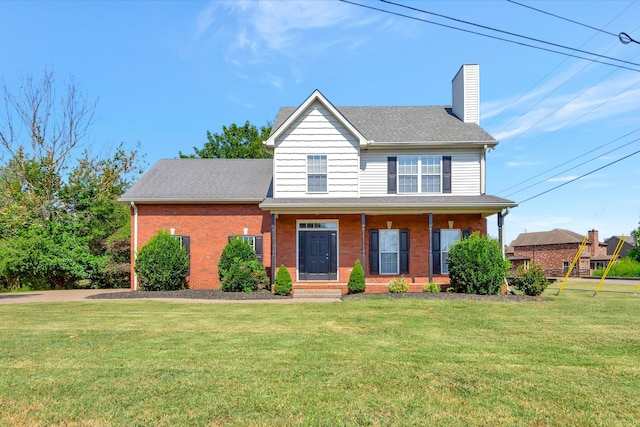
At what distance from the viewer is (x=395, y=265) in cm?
1984

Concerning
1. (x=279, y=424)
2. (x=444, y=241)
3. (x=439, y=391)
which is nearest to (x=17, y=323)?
(x=279, y=424)

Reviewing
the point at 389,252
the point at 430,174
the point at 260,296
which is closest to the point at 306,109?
the point at 430,174

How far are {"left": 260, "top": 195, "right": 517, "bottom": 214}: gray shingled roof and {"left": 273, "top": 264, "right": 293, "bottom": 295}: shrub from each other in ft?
8.52

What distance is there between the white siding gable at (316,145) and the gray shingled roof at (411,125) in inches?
40.6

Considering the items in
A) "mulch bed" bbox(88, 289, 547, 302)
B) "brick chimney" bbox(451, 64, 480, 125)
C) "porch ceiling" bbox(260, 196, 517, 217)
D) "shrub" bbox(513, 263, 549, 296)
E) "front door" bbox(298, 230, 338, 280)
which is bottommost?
"mulch bed" bbox(88, 289, 547, 302)

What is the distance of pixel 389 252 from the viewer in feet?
65.2

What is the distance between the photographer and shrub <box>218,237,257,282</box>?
18.4 m

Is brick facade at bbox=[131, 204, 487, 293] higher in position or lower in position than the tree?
lower

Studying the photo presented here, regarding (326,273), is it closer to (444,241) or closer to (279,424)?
(444,241)

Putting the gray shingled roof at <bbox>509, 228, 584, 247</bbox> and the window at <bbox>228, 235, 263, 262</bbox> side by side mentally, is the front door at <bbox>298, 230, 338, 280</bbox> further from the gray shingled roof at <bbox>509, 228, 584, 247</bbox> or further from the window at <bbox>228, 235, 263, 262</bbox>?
the gray shingled roof at <bbox>509, 228, 584, 247</bbox>

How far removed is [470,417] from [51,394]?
4.82m

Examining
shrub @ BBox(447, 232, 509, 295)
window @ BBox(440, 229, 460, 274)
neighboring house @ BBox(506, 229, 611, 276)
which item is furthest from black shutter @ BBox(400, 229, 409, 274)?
neighboring house @ BBox(506, 229, 611, 276)

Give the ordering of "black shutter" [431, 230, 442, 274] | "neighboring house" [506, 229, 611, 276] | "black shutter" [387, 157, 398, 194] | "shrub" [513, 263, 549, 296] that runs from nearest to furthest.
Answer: "shrub" [513, 263, 549, 296] → "black shutter" [431, 230, 442, 274] → "black shutter" [387, 157, 398, 194] → "neighboring house" [506, 229, 611, 276]

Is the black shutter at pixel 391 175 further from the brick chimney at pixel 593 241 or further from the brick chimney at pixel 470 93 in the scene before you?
the brick chimney at pixel 593 241
